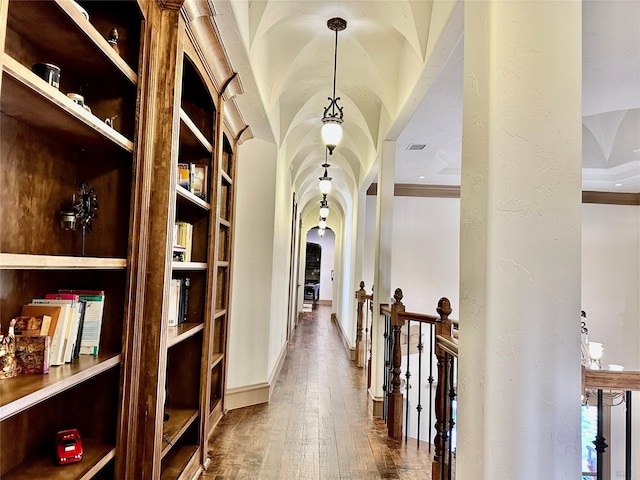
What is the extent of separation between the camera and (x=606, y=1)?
2389 mm

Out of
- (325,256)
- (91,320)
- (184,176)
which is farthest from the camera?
(325,256)

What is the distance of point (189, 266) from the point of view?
2375 mm

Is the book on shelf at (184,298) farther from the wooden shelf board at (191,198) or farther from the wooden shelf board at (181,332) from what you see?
the wooden shelf board at (191,198)

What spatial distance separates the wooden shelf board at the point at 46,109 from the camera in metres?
1.09

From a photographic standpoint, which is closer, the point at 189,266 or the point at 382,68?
the point at 189,266

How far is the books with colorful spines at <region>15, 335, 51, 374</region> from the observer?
1316mm

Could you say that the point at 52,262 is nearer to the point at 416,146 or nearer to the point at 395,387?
the point at 395,387

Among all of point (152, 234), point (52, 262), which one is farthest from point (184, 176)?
point (52, 262)

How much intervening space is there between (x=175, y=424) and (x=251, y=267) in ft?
6.50

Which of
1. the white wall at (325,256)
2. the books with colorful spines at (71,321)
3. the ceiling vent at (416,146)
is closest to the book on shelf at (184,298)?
the books with colorful spines at (71,321)

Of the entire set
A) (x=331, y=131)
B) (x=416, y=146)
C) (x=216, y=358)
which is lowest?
(x=216, y=358)

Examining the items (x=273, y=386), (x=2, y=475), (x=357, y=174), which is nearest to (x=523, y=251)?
(x=2, y=475)

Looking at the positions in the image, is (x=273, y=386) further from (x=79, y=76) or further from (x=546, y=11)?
(x=546, y=11)

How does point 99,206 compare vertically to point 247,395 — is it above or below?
above
